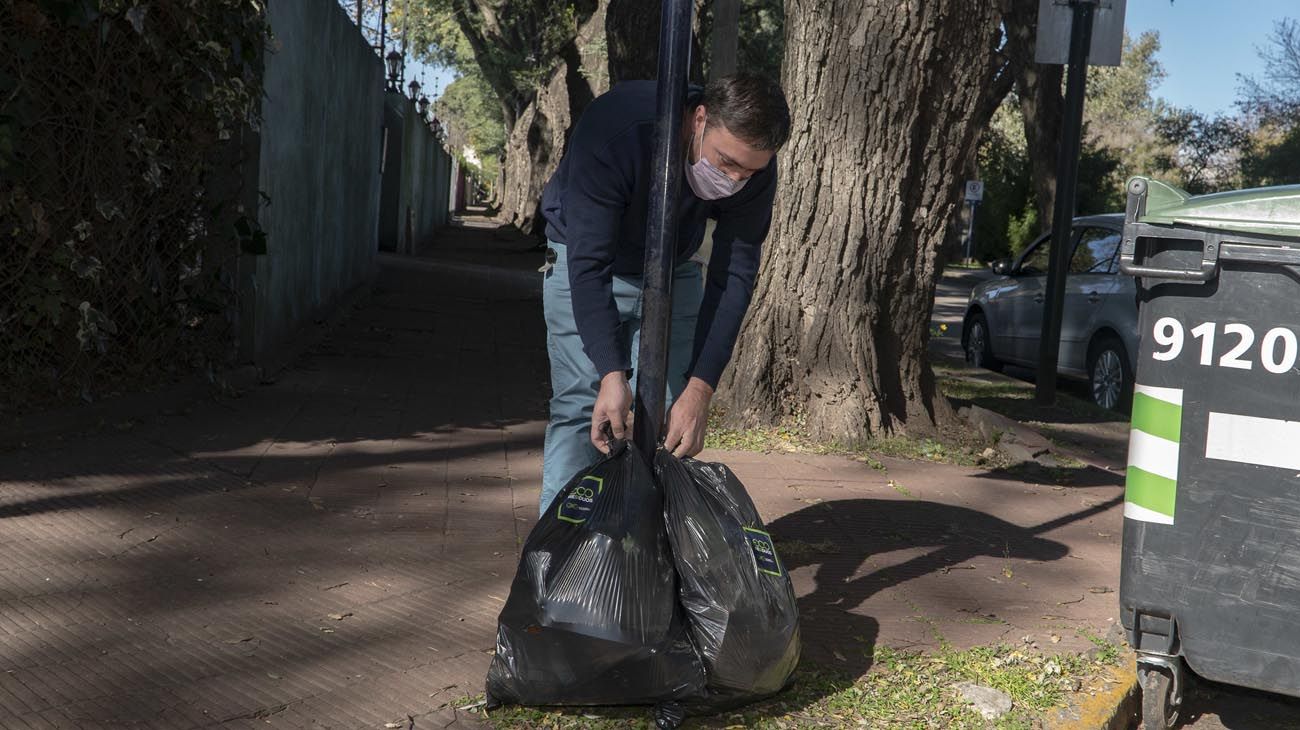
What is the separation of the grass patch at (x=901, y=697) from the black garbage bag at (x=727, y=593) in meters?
0.12

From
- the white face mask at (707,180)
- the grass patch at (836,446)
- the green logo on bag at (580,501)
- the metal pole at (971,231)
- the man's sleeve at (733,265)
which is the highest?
the metal pole at (971,231)

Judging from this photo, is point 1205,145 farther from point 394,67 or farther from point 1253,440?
point 1253,440

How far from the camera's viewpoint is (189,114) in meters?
6.75

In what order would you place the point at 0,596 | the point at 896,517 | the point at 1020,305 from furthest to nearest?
the point at 1020,305
the point at 896,517
the point at 0,596

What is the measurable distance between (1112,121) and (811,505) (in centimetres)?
7541

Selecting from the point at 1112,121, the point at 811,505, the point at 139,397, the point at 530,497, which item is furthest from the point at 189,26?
the point at 1112,121

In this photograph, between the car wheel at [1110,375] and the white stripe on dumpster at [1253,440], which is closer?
the white stripe on dumpster at [1253,440]

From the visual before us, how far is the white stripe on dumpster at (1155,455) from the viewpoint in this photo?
3.29 metres

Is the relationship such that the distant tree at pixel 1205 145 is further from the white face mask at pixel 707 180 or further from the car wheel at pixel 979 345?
the white face mask at pixel 707 180

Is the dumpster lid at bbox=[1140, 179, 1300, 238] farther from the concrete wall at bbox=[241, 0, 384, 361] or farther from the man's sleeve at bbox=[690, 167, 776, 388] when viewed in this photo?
the concrete wall at bbox=[241, 0, 384, 361]

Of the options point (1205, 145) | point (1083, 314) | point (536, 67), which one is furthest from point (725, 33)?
point (1205, 145)

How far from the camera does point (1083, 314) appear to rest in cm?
1049

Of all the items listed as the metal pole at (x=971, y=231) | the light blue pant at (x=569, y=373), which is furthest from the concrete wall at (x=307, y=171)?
the metal pole at (x=971, y=231)

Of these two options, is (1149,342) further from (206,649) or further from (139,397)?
(139,397)
